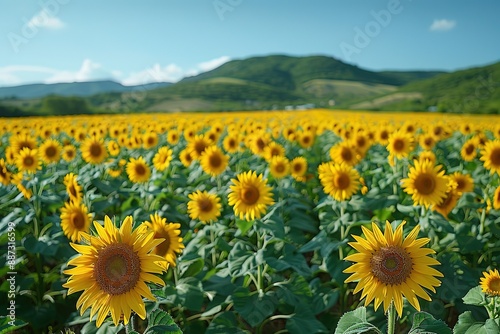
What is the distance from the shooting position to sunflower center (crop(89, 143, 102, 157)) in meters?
7.42

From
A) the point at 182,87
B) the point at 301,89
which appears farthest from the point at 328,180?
the point at 301,89

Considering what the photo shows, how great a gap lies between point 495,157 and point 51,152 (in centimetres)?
724

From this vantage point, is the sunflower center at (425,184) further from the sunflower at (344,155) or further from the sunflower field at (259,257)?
the sunflower at (344,155)

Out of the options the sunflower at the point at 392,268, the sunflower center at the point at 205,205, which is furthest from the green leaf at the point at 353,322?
the sunflower center at the point at 205,205

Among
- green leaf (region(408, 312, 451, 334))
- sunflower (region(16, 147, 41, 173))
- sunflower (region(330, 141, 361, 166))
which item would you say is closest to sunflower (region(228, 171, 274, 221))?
green leaf (region(408, 312, 451, 334))

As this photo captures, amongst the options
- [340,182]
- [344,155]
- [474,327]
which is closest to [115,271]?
[474,327]

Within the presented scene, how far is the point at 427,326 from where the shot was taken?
2.37 m

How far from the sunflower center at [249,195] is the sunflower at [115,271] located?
242 cm

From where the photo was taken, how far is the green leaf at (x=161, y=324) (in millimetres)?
2285

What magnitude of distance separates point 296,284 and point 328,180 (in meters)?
1.54

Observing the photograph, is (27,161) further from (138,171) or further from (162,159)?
(162,159)

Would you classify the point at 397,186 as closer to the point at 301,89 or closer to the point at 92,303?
the point at 92,303

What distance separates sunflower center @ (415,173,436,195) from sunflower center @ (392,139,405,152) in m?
2.16

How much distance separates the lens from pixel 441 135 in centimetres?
1048
